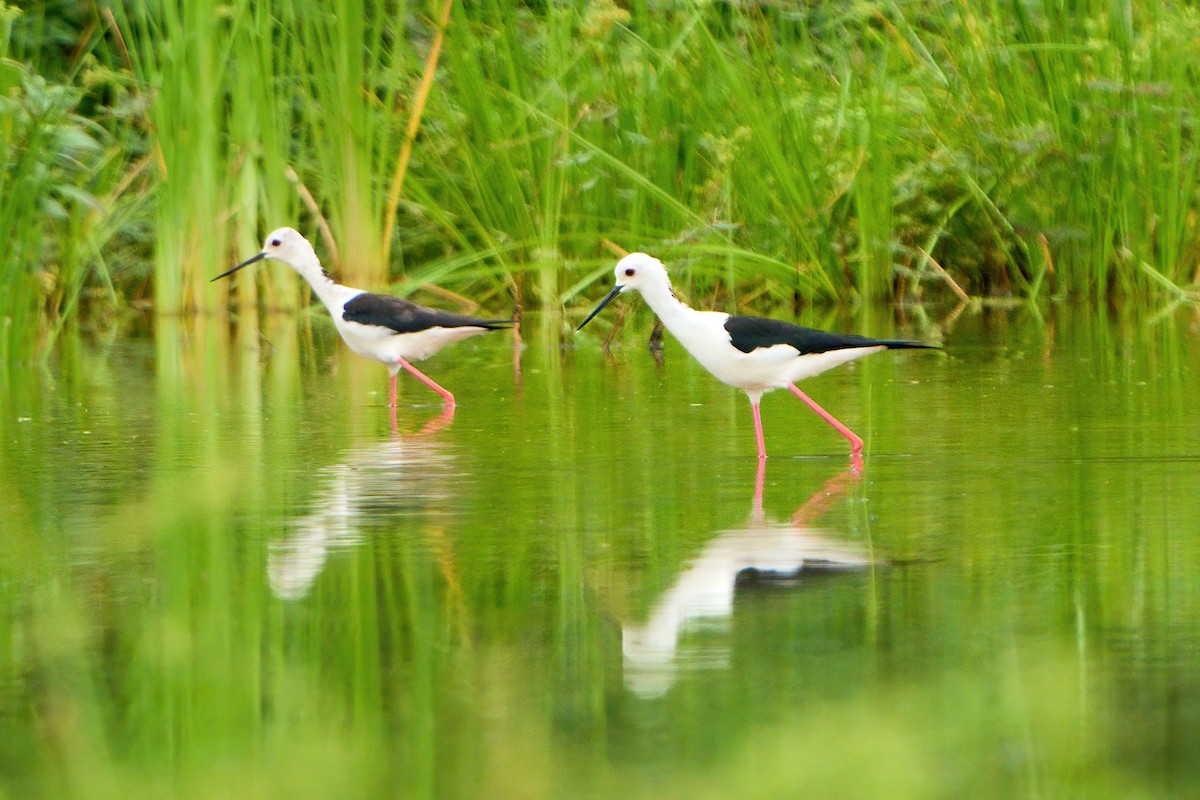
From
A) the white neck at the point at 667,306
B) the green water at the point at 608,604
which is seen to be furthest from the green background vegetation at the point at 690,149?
the green water at the point at 608,604

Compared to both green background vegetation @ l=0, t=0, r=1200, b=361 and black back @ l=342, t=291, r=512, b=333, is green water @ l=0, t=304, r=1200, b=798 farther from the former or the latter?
green background vegetation @ l=0, t=0, r=1200, b=361

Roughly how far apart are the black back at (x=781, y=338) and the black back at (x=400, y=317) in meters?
2.48

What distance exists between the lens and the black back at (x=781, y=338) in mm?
6799

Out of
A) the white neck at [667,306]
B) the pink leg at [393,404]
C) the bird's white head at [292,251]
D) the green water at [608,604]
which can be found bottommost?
the green water at [608,604]

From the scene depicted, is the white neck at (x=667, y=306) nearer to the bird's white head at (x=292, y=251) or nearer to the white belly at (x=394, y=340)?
the white belly at (x=394, y=340)

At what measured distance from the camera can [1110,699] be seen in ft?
10.6

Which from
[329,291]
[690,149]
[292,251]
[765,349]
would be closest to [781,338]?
[765,349]

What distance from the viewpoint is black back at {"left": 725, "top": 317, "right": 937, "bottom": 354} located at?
22.3 feet

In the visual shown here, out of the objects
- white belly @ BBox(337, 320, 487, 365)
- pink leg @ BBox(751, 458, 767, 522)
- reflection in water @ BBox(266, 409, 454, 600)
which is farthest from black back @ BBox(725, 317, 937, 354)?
white belly @ BBox(337, 320, 487, 365)

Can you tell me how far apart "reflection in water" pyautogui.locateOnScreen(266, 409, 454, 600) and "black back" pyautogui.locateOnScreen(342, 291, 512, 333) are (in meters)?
1.88

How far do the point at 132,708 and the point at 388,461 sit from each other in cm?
313

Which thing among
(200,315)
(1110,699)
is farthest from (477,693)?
(200,315)

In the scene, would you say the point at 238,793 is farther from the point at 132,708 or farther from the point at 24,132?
the point at 24,132

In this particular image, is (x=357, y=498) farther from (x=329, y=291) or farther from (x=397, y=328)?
(x=329, y=291)
